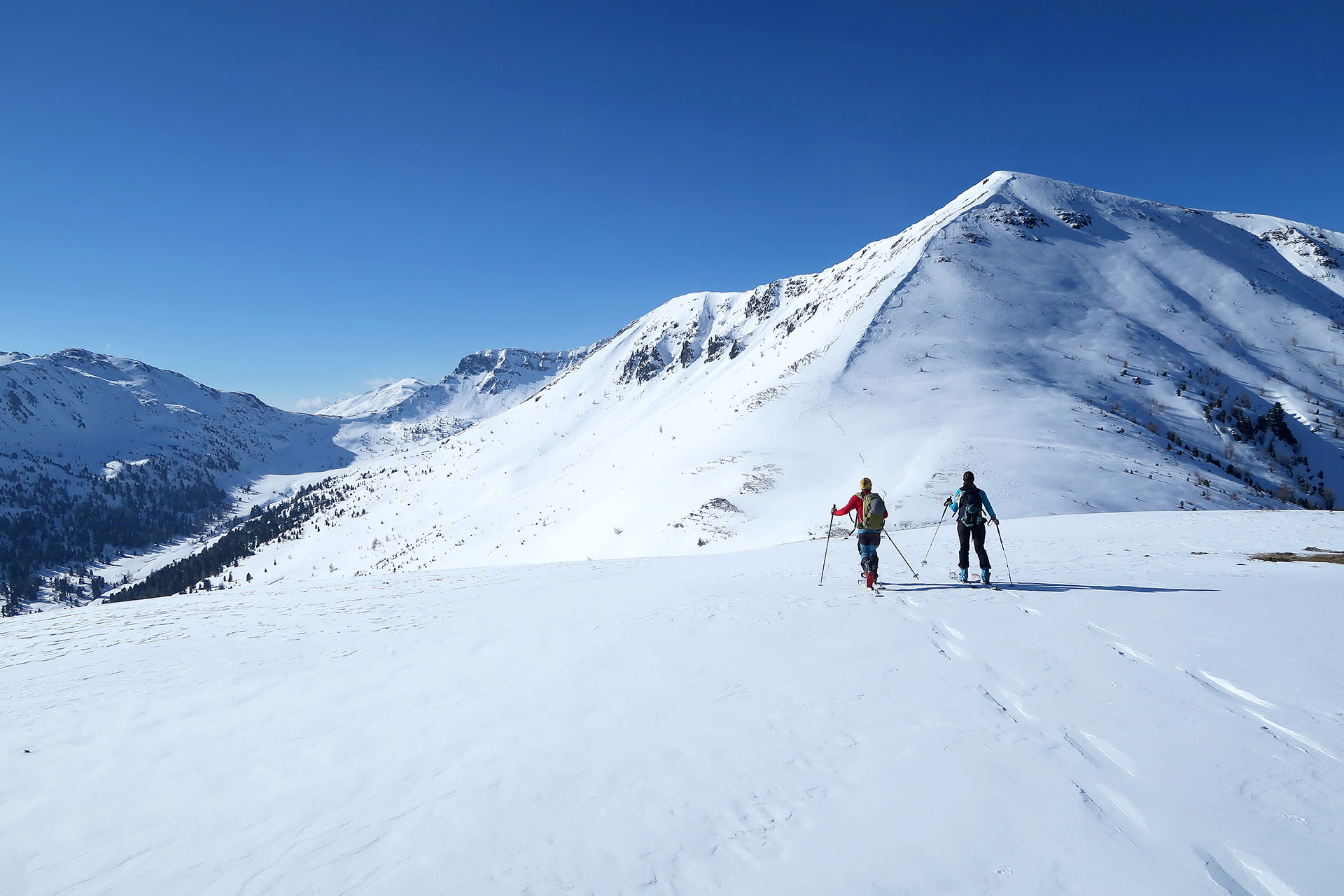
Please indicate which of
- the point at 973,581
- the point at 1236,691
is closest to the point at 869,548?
the point at 973,581

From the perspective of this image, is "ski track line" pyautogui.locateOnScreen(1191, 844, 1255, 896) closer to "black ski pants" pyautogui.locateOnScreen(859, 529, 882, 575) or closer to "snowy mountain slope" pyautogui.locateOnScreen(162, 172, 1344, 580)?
"black ski pants" pyautogui.locateOnScreen(859, 529, 882, 575)

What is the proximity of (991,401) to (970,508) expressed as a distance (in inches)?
1126

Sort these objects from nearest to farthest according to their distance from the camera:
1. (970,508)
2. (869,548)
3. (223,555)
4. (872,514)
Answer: (872,514) → (869,548) → (970,508) → (223,555)

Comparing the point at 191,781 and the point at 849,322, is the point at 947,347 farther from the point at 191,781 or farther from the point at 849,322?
the point at 191,781

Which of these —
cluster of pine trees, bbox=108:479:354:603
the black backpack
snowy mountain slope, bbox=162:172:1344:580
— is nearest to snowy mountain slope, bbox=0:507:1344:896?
the black backpack

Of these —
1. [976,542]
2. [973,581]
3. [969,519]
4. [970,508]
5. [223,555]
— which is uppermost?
[970,508]

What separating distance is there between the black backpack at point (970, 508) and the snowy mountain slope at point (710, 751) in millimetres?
1824

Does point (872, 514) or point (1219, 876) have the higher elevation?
point (872, 514)

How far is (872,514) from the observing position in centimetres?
1172

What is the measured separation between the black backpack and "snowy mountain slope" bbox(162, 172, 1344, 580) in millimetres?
12133

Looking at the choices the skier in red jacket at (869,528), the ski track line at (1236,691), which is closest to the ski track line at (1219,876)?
the ski track line at (1236,691)

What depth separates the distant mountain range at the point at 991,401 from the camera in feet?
93.3

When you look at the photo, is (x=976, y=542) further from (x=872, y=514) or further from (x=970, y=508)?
(x=872, y=514)

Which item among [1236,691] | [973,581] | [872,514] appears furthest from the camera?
[973,581]
